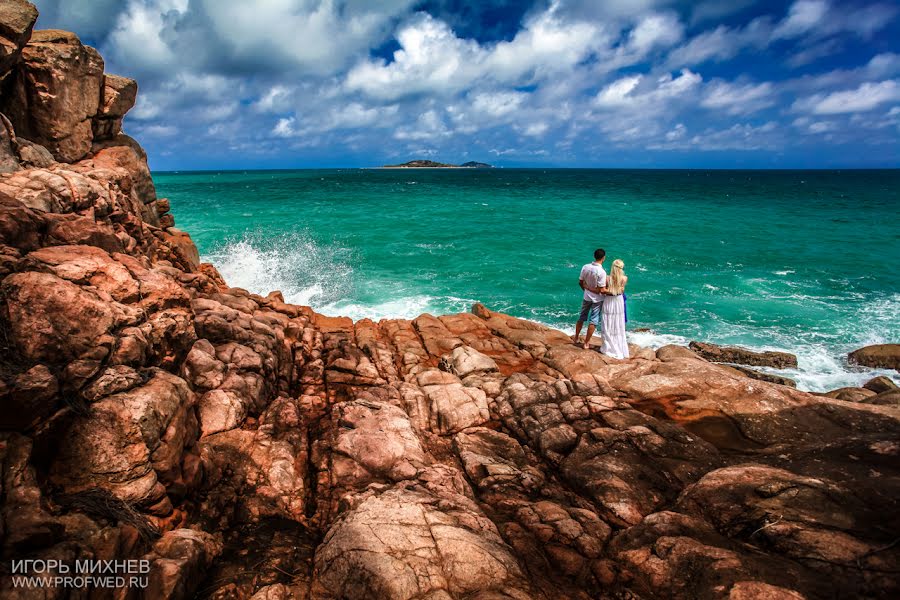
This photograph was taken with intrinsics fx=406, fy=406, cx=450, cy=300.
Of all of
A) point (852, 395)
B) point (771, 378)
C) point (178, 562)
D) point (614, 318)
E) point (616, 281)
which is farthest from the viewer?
point (771, 378)

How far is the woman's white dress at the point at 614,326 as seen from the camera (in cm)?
1108

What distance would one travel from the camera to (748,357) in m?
14.9

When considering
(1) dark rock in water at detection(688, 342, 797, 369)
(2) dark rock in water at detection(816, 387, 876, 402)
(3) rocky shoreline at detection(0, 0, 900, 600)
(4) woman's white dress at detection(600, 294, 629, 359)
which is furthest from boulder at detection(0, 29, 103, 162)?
(2) dark rock in water at detection(816, 387, 876, 402)

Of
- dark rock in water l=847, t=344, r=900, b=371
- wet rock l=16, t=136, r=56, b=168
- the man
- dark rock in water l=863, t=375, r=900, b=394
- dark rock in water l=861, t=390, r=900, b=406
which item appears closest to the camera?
dark rock in water l=861, t=390, r=900, b=406

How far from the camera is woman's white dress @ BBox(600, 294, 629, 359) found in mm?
11078

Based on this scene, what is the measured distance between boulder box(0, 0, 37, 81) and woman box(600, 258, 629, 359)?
16.5 meters

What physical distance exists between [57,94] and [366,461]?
50.2ft

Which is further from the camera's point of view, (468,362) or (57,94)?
(57,94)

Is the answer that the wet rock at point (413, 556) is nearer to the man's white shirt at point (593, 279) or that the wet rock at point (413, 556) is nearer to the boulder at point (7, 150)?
the man's white shirt at point (593, 279)

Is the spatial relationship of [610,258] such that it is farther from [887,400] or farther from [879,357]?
[887,400]

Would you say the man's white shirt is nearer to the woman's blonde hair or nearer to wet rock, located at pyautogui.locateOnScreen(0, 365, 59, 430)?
the woman's blonde hair

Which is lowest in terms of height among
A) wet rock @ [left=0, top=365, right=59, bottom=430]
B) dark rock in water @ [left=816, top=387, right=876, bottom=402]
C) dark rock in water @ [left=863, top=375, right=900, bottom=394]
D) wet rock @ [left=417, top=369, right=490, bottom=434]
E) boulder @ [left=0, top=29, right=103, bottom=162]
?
dark rock in water @ [left=863, top=375, right=900, bottom=394]

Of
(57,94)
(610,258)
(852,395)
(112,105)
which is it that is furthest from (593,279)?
(610,258)

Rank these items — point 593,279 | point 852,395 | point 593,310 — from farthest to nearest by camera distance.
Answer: point 593,310
point 593,279
point 852,395
